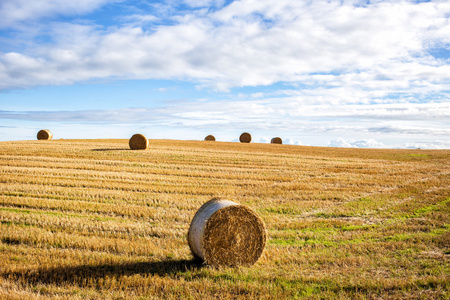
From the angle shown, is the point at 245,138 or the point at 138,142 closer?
the point at 138,142

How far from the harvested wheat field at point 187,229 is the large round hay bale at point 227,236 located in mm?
251

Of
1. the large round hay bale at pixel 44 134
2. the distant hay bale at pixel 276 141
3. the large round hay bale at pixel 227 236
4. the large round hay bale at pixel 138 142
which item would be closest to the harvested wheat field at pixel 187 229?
the large round hay bale at pixel 227 236

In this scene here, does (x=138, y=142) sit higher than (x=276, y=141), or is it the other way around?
(x=276, y=141)

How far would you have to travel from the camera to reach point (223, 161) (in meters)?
26.8

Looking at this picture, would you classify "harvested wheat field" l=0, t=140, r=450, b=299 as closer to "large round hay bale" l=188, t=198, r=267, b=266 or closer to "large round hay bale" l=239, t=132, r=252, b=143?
"large round hay bale" l=188, t=198, r=267, b=266

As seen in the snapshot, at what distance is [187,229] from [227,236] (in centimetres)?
262

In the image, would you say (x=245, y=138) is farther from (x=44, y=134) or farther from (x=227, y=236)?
(x=227, y=236)

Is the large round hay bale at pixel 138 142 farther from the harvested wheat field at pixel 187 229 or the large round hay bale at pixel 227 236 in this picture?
the large round hay bale at pixel 227 236

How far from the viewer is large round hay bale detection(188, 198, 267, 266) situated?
7.57 m

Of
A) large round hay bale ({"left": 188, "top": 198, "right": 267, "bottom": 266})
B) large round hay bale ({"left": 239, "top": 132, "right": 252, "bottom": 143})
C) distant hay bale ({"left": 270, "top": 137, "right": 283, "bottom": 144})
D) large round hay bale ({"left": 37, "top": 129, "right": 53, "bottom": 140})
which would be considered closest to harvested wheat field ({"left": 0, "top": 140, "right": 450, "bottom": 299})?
large round hay bale ({"left": 188, "top": 198, "right": 267, "bottom": 266})

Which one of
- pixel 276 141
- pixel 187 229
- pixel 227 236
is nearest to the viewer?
pixel 227 236

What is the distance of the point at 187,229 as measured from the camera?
10.1 m

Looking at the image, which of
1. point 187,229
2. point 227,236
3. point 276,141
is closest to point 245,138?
point 276,141

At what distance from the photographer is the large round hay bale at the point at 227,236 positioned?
7.57 meters
